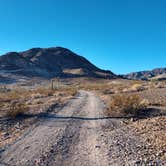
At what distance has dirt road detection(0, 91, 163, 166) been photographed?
8409 mm

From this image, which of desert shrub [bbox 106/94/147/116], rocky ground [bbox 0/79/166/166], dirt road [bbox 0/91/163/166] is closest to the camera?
dirt road [bbox 0/91/163/166]

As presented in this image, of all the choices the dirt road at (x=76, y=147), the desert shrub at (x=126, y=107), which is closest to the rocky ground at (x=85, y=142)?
the dirt road at (x=76, y=147)

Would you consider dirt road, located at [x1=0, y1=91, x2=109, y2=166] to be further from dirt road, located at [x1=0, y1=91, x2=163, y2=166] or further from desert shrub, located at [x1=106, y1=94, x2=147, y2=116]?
desert shrub, located at [x1=106, y1=94, x2=147, y2=116]

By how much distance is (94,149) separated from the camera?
9.69m

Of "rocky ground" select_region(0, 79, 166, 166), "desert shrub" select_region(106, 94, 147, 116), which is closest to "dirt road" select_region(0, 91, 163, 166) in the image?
"rocky ground" select_region(0, 79, 166, 166)

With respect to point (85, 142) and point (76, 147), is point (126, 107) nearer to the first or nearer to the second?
point (85, 142)

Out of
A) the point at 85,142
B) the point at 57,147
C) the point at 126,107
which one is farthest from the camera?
the point at 126,107

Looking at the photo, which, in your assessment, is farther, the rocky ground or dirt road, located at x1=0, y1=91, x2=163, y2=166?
the rocky ground

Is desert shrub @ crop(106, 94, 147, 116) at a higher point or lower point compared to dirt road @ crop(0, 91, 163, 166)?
higher

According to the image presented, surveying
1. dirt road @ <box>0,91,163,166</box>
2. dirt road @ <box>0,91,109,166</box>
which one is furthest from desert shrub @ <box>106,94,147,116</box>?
dirt road @ <box>0,91,109,166</box>

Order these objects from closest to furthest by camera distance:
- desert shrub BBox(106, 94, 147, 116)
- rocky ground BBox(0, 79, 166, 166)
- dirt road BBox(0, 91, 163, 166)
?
1. dirt road BBox(0, 91, 163, 166)
2. rocky ground BBox(0, 79, 166, 166)
3. desert shrub BBox(106, 94, 147, 116)

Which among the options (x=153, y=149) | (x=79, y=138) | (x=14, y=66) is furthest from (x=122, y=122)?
(x=14, y=66)

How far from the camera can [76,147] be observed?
32.8ft

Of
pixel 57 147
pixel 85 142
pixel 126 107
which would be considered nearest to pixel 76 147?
pixel 57 147
